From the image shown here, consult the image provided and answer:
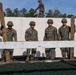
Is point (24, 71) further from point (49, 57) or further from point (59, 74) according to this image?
point (49, 57)

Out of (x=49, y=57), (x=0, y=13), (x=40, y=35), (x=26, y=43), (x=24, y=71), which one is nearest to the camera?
(x=26, y=43)

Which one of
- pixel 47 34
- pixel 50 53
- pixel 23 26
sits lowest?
pixel 50 53

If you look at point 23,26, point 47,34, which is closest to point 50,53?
point 47,34

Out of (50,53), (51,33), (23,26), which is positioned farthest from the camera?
(23,26)

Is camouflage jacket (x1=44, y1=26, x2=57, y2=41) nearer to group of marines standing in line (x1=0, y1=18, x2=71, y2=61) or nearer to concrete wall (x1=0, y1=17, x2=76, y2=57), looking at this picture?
group of marines standing in line (x1=0, y1=18, x2=71, y2=61)

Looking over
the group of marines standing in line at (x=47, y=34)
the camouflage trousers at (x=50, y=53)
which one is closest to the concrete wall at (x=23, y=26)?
the group of marines standing in line at (x=47, y=34)

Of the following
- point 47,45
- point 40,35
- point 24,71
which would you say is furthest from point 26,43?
point 40,35

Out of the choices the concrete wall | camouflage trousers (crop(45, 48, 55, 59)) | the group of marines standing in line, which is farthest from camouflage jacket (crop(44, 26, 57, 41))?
the concrete wall

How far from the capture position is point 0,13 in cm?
846

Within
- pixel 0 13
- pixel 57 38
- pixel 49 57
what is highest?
pixel 0 13

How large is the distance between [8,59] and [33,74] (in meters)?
2.81

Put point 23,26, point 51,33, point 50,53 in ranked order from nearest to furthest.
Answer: point 50,53, point 51,33, point 23,26

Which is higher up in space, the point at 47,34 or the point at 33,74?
the point at 47,34

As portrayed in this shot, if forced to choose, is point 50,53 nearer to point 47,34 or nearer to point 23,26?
point 47,34
